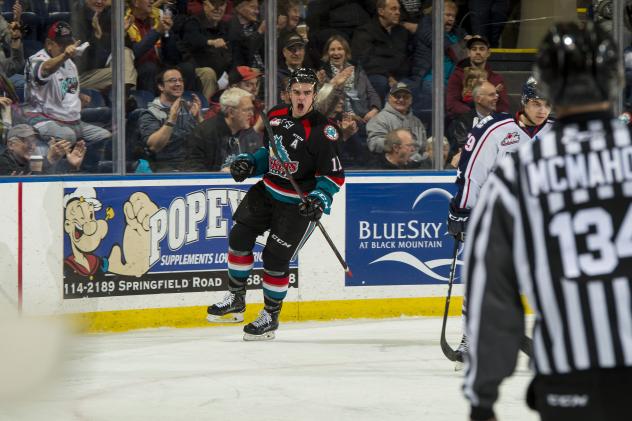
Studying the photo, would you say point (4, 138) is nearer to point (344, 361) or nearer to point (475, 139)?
point (344, 361)

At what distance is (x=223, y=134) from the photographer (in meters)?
7.24

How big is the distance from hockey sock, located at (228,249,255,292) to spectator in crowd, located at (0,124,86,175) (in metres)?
1.10

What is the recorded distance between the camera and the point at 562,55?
1800 mm

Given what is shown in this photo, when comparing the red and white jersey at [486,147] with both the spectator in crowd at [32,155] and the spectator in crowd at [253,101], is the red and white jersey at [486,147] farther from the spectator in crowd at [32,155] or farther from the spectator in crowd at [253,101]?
the spectator in crowd at [32,155]

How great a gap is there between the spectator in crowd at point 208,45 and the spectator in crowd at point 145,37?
157mm

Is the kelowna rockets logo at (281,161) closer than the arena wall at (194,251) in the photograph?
Yes

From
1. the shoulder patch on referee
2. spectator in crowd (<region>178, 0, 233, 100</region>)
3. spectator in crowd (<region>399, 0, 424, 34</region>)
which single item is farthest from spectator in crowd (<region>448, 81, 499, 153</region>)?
the shoulder patch on referee

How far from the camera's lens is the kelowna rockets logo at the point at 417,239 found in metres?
7.32

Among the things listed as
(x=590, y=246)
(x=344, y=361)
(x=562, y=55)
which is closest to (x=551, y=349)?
(x=590, y=246)

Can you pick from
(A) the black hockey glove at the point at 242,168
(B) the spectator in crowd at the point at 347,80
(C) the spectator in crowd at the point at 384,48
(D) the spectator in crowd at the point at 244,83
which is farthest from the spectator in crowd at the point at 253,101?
(A) the black hockey glove at the point at 242,168

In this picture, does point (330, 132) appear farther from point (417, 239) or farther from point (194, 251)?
point (417, 239)

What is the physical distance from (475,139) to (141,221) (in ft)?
7.71

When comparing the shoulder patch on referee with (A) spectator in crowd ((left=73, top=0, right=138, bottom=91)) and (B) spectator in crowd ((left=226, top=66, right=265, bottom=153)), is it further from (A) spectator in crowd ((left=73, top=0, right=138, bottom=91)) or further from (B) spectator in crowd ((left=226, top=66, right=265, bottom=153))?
(A) spectator in crowd ((left=73, top=0, right=138, bottom=91))

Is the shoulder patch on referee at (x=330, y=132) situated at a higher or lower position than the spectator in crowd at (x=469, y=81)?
lower
